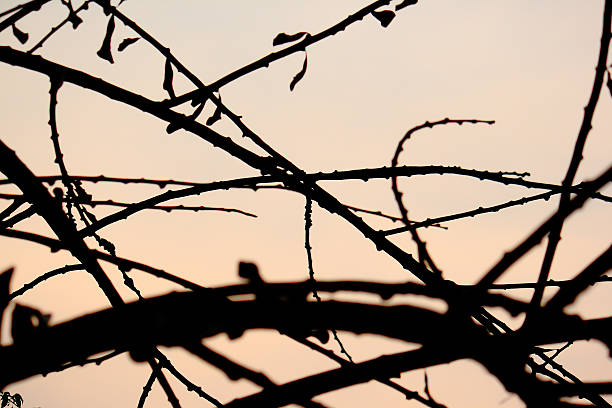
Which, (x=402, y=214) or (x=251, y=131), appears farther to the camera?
(x=402, y=214)

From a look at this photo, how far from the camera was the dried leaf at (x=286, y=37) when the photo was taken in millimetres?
1524

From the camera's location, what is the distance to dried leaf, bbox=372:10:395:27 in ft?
4.93

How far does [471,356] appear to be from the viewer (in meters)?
1.27

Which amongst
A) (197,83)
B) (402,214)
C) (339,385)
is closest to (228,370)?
(339,385)

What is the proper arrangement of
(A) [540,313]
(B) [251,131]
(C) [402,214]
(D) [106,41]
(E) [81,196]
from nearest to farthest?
(A) [540,313] → (B) [251,131] → (D) [106,41] → (E) [81,196] → (C) [402,214]

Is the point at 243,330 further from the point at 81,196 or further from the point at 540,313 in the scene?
the point at 81,196

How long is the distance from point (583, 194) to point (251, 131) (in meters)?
0.80

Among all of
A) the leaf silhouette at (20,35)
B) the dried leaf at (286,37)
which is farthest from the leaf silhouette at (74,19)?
the dried leaf at (286,37)

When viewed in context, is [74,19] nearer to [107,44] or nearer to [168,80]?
[107,44]

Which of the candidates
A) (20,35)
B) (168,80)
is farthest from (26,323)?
(20,35)

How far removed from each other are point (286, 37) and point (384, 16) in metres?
0.24

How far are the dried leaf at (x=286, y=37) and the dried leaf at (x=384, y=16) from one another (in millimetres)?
175

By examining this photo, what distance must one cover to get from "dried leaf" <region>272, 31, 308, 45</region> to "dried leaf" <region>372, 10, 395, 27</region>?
18 cm

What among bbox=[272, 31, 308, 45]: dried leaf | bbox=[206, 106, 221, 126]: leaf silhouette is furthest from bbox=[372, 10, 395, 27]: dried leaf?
bbox=[206, 106, 221, 126]: leaf silhouette
